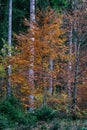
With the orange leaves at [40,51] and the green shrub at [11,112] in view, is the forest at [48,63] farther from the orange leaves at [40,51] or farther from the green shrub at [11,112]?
the green shrub at [11,112]

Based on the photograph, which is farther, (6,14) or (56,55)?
(6,14)

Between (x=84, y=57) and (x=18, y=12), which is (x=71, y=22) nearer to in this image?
(x=84, y=57)

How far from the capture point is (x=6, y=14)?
21391mm

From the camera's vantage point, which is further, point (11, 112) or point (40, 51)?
point (40, 51)

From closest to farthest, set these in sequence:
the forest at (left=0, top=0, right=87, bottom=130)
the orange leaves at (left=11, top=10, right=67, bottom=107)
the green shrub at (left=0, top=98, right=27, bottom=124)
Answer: the green shrub at (left=0, top=98, right=27, bottom=124)
the forest at (left=0, top=0, right=87, bottom=130)
the orange leaves at (left=11, top=10, right=67, bottom=107)

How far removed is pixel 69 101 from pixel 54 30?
3956 millimetres

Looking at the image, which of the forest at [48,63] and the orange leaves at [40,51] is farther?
the orange leaves at [40,51]

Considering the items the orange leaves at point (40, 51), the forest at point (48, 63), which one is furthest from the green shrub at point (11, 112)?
the orange leaves at point (40, 51)

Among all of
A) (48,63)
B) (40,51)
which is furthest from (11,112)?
(48,63)

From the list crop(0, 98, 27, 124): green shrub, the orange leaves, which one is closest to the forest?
the orange leaves

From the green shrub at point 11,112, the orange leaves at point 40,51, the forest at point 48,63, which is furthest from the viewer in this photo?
the orange leaves at point 40,51

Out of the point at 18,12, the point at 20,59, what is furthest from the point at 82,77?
→ the point at 18,12

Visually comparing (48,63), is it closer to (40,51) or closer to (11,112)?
(40,51)

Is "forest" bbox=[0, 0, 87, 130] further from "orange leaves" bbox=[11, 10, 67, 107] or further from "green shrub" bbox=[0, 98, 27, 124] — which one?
"green shrub" bbox=[0, 98, 27, 124]
